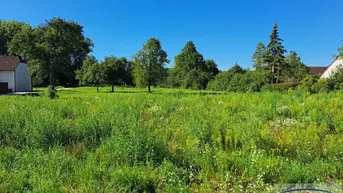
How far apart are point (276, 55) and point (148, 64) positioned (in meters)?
23.9

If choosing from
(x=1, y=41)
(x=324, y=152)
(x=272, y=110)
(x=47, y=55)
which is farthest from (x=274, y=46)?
(x=1, y=41)

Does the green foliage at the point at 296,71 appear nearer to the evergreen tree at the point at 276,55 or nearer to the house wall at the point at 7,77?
the evergreen tree at the point at 276,55

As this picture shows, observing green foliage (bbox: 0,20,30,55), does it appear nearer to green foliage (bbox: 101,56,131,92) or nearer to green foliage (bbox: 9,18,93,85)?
green foliage (bbox: 9,18,93,85)

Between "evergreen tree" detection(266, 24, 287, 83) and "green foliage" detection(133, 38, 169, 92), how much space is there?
21614mm

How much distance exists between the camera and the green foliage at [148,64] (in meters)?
34.0

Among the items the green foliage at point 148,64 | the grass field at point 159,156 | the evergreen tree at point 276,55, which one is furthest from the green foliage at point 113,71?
the grass field at point 159,156

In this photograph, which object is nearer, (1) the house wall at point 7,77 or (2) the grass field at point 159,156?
(2) the grass field at point 159,156

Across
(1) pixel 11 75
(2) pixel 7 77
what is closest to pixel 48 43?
(1) pixel 11 75

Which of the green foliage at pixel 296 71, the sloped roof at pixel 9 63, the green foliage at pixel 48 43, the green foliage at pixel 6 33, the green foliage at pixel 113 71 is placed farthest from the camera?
the green foliage at pixel 6 33

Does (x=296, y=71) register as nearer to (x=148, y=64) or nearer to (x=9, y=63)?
(x=148, y=64)

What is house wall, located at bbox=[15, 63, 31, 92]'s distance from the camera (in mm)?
35562

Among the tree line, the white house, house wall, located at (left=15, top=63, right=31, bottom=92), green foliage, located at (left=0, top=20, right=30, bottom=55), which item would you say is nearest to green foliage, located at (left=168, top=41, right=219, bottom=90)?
the tree line

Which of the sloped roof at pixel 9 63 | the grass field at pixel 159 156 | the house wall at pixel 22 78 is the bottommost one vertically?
the grass field at pixel 159 156

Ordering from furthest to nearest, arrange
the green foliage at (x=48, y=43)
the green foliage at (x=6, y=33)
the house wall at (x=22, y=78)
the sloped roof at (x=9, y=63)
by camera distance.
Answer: the green foliage at (x=6, y=33) → the house wall at (x=22, y=78) → the sloped roof at (x=9, y=63) → the green foliage at (x=48, y=43)
